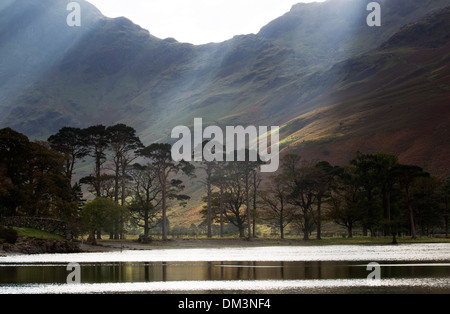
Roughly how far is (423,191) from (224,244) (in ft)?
142

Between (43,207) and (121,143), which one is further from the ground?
(121,143)

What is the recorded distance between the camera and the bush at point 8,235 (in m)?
61.8

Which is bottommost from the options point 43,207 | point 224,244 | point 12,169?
point 224,244

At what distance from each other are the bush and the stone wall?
6.58 metres

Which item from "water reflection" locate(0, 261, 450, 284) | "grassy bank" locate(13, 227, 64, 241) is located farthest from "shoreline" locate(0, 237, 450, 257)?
"water reflection" locate(0, 261, 450, 284)

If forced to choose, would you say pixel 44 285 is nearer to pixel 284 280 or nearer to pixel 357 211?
pixel 284 280

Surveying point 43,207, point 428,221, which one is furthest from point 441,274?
point 428,221

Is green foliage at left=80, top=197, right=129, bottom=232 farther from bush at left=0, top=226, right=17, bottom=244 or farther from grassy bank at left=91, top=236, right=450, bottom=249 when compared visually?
bush at left=0, top=226, right=17, bottom=244

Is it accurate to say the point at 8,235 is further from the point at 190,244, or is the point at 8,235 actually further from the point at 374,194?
the point at 374,194

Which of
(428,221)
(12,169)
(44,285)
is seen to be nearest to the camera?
(44,285)

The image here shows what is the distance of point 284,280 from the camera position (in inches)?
1345

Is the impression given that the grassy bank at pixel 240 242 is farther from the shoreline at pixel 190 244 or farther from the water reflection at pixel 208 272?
the water reflection at pixel 208 272

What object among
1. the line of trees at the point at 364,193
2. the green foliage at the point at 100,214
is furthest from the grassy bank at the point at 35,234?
the line of trees at the point at 364,193
